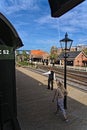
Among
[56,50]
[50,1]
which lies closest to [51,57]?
[56,50]

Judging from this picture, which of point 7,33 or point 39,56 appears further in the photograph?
point 39,56

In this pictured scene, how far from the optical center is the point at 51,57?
446 feet

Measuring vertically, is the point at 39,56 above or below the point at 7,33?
below

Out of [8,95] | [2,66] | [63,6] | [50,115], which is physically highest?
[63,6]

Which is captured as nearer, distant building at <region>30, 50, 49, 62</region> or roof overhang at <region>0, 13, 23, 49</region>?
roof overhang at <region>0, 13, 23, 49</region>

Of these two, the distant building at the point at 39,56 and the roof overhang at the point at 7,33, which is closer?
the roof overhang at the point at 7,33

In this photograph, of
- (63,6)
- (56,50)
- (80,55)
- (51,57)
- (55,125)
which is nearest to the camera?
(63,6)

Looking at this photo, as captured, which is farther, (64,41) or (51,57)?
(51,57)

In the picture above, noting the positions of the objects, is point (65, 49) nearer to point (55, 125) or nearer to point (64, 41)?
point (64, 41)

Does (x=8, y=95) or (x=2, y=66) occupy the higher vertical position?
(x=2, y=66)

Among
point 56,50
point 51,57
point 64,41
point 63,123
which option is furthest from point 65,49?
point 56,50

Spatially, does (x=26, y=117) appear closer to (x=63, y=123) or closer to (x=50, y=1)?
(x=63, y=123)

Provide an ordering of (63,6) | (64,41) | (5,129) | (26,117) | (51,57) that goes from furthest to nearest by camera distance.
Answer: (51,57) < (64,41) < (26,117) < (5,129) < (63,6)

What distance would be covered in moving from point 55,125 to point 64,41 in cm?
432
